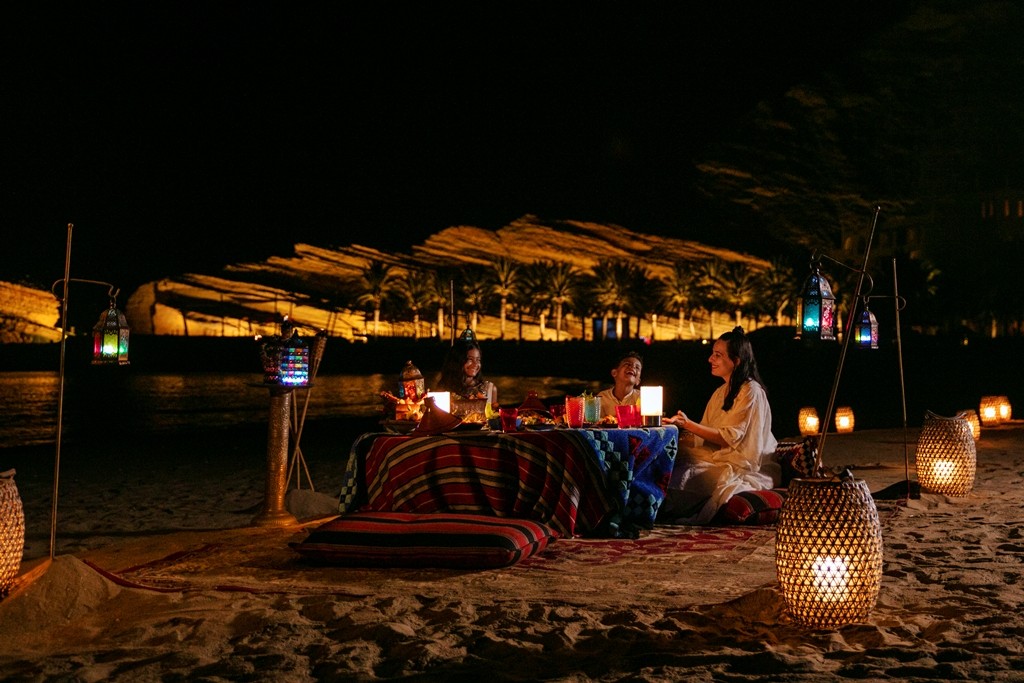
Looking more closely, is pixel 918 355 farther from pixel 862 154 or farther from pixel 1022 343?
pixel 862 154

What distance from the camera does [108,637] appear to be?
4.32m

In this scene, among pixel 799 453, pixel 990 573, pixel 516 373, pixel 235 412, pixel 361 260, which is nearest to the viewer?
pixel 990 573

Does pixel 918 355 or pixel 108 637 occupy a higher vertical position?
pixel 918 355

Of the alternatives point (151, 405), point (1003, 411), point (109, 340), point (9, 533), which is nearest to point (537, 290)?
point (151, 405)

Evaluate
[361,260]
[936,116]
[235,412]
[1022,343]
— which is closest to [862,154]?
[936,116]

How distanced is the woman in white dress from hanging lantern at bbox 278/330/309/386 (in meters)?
2.91

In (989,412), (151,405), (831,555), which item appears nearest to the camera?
(831,555)

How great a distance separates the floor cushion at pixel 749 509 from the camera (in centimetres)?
688

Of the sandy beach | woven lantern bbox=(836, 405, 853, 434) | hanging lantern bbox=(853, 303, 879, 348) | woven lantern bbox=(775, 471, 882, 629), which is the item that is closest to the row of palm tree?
woven lantern bbox=(836, 405, 853, 434)

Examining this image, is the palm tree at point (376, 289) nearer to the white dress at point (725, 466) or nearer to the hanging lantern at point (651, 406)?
the white dress at point (725, 466)

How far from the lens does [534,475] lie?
641cm

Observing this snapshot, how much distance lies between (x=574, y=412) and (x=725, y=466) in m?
1.29

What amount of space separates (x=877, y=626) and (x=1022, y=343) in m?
57.7

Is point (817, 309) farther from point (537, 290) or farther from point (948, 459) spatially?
point (537, 290)
